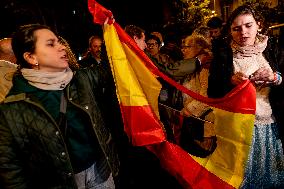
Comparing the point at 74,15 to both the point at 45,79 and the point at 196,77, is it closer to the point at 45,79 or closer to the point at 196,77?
the point at 196,77

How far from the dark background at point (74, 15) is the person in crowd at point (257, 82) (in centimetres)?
1343

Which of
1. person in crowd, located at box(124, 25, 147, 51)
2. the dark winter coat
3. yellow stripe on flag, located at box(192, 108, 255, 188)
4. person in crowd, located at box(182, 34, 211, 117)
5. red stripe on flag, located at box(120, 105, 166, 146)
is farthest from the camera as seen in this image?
person in crowd, located at box(124, 25, 147, 51)

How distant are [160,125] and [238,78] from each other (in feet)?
3.02

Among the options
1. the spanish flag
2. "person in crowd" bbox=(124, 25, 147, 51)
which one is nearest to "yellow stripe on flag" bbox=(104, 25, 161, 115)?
the spanish flag

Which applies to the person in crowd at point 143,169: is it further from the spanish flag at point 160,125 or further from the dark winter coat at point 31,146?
the dark winter coat at point 31,146

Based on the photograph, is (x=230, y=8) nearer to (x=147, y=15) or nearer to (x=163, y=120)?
(x=147, y=15)

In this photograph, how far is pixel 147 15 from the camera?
2219cm

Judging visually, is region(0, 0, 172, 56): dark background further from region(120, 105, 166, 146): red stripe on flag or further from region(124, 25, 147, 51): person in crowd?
region(120, 105, 166, 146): red stripe on flag

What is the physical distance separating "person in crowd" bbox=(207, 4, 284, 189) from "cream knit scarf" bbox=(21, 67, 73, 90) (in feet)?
5.19

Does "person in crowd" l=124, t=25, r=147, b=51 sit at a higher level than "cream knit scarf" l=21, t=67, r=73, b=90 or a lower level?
higher

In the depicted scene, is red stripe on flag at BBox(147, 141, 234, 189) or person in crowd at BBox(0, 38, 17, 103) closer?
red stripe on flag at BBox(147, 141, 234, 189)

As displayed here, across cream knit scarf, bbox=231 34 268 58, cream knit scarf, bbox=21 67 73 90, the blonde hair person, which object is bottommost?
the blonde hair person

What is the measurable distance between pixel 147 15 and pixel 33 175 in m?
20.1

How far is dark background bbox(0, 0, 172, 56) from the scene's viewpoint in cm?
1822
